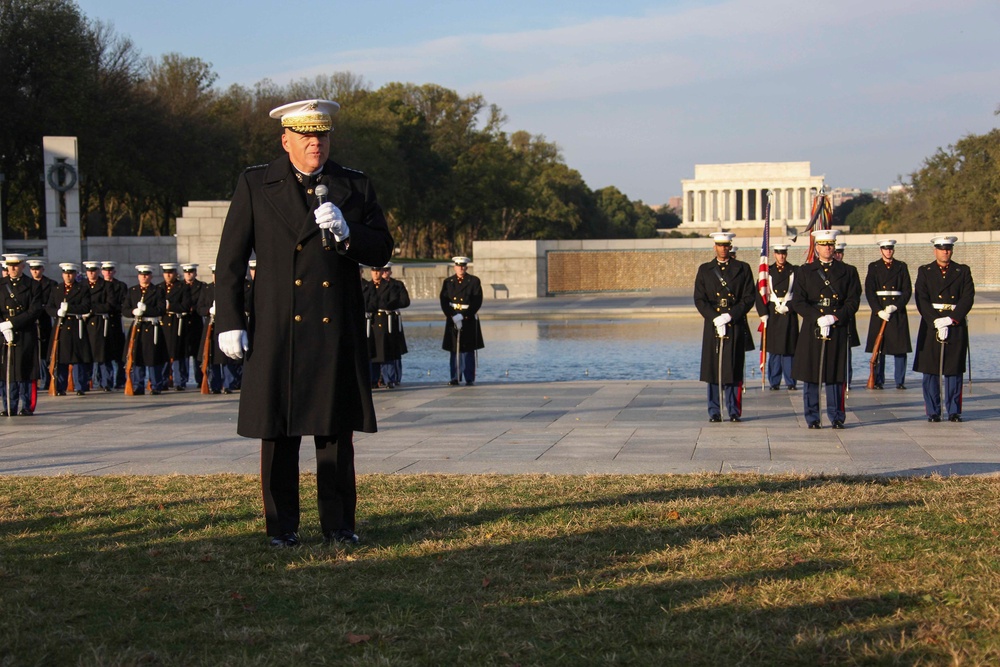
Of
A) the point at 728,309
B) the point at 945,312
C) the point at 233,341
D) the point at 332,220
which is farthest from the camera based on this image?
the point at 945,312

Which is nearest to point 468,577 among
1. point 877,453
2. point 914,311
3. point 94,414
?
point 877,453

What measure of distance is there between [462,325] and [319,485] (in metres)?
11.4

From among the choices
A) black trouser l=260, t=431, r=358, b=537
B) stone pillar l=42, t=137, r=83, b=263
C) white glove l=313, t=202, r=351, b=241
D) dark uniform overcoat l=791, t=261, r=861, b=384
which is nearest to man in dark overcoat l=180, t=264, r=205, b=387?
dark uniform overcoat l=791, t=261, r=861, b=384

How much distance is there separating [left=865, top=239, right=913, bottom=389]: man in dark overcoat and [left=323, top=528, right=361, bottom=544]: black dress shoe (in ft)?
37.2

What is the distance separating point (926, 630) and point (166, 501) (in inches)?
185

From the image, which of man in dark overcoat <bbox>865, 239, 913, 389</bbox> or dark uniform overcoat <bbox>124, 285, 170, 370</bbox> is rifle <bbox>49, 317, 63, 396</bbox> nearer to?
dark uniform overcoat <bbox>124, 285, 170, 370</bbox>

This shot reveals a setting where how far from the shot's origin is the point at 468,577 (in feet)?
17.0

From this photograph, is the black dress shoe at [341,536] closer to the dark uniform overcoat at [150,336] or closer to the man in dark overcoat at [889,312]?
the man in dark overcoat at [889,312]

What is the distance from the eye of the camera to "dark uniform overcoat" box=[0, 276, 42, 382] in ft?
45.5

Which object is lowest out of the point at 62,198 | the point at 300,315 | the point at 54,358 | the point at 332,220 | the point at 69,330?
the point at 54,358

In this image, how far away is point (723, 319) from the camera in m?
12.2

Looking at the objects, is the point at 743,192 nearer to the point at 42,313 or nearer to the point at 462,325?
the point at 462,325

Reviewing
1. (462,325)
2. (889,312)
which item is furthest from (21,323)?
(889,312)

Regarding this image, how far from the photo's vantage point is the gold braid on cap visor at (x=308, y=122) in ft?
18.9
